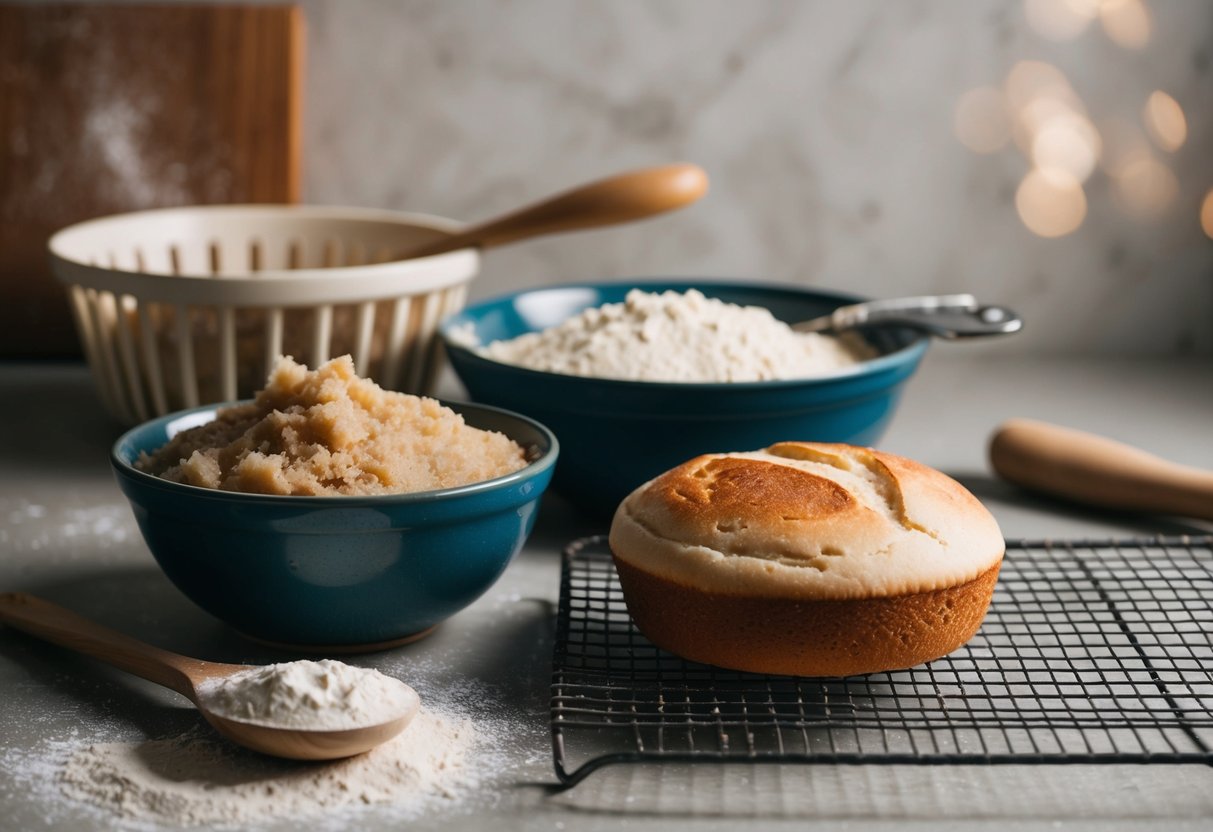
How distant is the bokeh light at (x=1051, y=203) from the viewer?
197 cm

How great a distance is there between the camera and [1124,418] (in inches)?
68.8

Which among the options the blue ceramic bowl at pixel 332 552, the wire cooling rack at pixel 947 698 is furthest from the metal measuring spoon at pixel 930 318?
the blue ceramic bowl at pixel 332 552

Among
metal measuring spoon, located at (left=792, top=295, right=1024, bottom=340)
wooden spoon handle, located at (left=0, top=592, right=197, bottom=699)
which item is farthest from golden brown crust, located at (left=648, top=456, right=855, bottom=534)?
metal measuring spoon, located at (left=792, top=295, right=1024, bottom=340)

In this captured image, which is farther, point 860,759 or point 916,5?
point 916,5

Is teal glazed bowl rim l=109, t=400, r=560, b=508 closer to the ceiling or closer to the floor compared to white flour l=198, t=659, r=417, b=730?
closer to the ceiling

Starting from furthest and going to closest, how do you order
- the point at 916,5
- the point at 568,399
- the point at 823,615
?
the point at 916,5 → the point at 568,399 → the point at 823,615

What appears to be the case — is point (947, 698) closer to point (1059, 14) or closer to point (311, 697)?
point (311, 697)

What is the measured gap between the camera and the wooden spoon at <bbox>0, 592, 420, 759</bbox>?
32.3 inches

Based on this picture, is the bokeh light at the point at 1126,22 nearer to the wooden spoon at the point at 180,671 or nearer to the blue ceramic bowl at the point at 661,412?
the blue ceramic bowl at the point at 661,412

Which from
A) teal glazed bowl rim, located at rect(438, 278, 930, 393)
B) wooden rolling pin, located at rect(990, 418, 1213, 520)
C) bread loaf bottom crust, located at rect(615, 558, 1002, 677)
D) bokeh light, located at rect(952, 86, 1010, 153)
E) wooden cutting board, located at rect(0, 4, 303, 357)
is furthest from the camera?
bokeh light, located at rect(952, 86, 1010, 153)

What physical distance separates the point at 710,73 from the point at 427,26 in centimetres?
42

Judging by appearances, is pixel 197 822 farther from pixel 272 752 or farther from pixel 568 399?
pixel 568 399

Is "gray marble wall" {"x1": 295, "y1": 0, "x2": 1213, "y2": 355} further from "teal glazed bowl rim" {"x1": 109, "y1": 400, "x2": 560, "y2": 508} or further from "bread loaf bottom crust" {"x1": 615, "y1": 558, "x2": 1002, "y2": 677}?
"bread loaf bottom crust" {"x1": 615, "y1": 558, "x2": 1002, "y2": 677}

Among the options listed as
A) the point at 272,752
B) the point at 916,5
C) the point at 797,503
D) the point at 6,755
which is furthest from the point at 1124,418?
the point at 6,755
